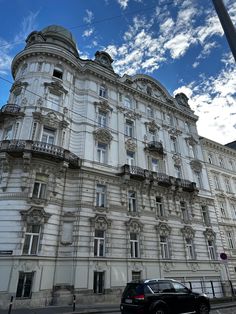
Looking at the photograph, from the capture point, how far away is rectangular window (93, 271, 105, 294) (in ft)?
54.0

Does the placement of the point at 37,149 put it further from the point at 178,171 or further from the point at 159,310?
the point at 178,171

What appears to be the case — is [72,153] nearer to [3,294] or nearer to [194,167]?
[3,294]

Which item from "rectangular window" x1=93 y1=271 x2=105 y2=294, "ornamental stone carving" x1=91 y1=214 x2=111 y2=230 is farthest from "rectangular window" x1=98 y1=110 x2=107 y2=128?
"rectangular window" x1=93 y1=271 x2=105 y2=294

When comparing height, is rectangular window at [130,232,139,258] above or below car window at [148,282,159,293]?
above

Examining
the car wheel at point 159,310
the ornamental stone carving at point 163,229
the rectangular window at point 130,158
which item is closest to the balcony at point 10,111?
the rectangular window at point 130,158

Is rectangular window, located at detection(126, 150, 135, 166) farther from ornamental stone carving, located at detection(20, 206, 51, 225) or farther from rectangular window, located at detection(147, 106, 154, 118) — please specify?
ornamental stone carving, located at detection(20, 206, 51, 225)

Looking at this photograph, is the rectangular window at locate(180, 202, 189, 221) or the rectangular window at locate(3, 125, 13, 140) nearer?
the rectangular window at locate(3, 125, 13, 140)

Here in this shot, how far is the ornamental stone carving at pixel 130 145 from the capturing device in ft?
79.4

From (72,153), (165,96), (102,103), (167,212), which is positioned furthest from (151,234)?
(165,96)

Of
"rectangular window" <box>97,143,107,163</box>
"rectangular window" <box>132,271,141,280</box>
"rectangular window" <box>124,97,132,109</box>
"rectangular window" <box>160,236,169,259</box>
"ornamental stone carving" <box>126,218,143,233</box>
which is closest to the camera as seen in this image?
"rectangular window" <box>132,271,141,280</box>

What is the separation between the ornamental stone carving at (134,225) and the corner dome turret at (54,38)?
67.0 ft

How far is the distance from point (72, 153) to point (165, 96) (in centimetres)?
1972

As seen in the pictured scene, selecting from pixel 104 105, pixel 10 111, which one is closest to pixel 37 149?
pixel 10 111

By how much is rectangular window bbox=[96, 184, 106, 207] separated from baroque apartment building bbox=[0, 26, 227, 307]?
0.09m
